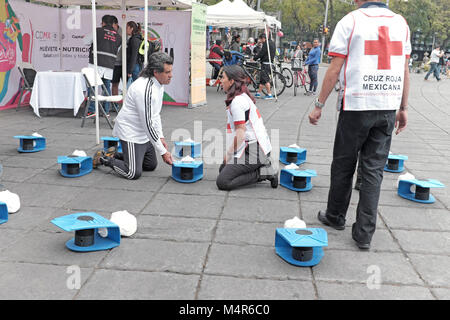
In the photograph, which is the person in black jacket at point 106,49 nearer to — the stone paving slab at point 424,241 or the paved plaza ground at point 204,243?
the paved plaza ground at point 204,243

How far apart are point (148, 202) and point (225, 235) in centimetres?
109

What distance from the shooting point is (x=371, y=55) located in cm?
344

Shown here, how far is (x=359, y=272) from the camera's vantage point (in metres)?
3.21

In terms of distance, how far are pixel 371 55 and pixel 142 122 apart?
2.73m

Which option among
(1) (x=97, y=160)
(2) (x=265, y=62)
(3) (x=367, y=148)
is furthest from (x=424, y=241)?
(2) (x=265, y=62)

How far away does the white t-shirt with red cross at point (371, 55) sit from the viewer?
3402 millimetres

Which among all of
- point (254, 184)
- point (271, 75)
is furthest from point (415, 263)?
point (271, 75)

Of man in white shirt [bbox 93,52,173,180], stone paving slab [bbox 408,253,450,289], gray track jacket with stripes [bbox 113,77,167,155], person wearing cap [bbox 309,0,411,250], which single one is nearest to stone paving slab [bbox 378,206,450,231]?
stone paving slab [bbox 408,253,450,289]

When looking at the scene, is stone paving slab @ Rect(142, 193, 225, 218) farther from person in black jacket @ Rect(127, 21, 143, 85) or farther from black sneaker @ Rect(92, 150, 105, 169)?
person in black jacket @ Rect(127, 21, 143, 85)

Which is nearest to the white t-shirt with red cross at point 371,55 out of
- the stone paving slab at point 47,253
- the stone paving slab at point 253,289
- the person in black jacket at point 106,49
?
the stone paving slab at point 253,289

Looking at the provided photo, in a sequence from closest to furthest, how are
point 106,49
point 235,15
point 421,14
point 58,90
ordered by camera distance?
point 58,90 → point 106,49 → point 235,15 → point 421,14

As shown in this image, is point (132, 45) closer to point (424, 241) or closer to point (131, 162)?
point (131, 162)

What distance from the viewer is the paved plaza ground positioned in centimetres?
293
